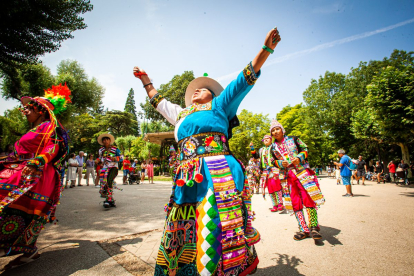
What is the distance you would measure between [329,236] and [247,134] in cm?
2330

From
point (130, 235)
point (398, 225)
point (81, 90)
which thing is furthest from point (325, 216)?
point (81, 90)

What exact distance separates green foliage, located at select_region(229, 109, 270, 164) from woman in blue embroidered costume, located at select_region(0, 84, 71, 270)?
77.4ft

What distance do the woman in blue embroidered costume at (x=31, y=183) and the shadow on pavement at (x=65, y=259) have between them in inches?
5.8

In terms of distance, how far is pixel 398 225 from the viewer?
4.45 m

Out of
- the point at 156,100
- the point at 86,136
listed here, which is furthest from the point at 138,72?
the point at 86,136

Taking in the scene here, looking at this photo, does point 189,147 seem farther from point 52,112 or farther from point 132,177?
point 132,177

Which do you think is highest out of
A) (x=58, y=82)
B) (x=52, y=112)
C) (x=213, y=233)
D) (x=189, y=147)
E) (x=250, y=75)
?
(x=58, y=82)

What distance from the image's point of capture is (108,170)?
5.98 meters

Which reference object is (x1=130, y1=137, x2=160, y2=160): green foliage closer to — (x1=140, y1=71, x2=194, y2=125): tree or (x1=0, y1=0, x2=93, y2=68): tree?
(x1=140, y1=71, x2=194, y2=125): tree

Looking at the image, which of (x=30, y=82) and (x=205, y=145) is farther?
(x=30, y=82)

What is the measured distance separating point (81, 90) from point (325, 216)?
29279 mm

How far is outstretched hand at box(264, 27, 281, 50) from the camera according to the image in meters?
1.66

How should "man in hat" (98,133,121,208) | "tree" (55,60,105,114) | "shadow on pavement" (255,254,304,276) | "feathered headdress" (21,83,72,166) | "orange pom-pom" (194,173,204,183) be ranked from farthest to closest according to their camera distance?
1. "tree" (55,60,105,114)
2. "man in hat" (98,133,121,208)
3. "feathered headdress" (21,83,72,166)
4. "shadow on pavement" (255,254,304,276)
5. "orange pom-pom" (194,173,204,183)

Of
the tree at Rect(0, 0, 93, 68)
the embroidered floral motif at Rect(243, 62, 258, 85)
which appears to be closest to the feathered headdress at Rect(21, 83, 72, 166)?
the embroidered floral motif at Rect(243, 62, 258, 85)
